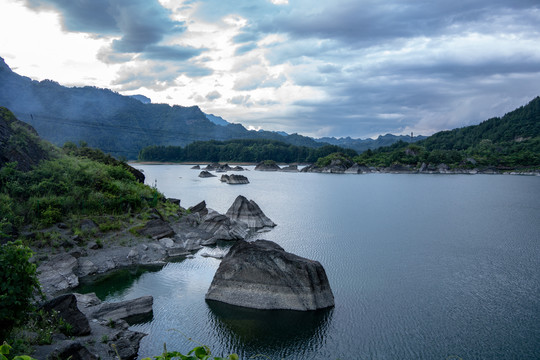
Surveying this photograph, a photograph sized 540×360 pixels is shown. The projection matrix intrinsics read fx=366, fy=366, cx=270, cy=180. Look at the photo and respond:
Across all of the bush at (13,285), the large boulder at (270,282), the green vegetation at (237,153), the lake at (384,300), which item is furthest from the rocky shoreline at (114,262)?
the green vegetation at (237,153)

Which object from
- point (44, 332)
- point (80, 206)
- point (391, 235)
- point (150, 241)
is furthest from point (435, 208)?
point (44, 332)

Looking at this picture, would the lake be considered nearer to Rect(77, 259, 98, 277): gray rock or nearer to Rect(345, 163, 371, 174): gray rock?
Rect(77, 259, 98, 277): gray rock

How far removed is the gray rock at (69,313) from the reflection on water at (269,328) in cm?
491

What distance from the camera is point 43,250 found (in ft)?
69.9

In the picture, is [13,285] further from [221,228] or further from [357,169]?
[357,169]

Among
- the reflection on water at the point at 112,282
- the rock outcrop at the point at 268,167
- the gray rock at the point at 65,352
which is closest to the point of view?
the gray rock at the point at 65,352

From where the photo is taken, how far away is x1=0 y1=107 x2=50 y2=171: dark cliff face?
26281mm

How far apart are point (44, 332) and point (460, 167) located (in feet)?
466

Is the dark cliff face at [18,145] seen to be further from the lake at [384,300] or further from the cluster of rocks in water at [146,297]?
the lake at [384,300]

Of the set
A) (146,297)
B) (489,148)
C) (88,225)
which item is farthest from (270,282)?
(489,148)

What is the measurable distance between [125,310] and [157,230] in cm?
1202

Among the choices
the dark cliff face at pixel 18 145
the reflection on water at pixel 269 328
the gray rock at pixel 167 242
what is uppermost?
the dark cliff face at pixel 18 145

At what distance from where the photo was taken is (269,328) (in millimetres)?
15047

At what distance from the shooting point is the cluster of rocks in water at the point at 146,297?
493 inches
